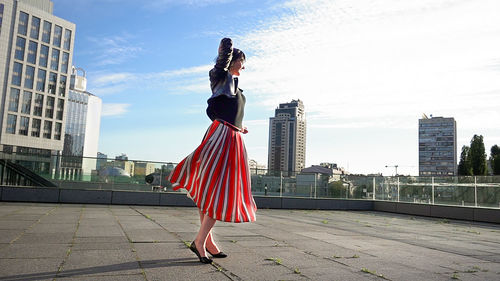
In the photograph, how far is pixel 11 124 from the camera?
57.9 metres

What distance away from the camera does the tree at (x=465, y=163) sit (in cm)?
7512

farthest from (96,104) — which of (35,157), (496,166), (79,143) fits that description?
(35,157)

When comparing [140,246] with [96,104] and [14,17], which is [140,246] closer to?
[14,17]

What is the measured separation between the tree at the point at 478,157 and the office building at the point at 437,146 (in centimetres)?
9443

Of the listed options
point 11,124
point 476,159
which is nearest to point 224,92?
point 11,124

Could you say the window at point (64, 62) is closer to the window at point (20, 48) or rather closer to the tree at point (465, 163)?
the window at point (20, 48)

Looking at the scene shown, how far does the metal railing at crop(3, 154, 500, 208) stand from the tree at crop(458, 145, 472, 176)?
68.4m

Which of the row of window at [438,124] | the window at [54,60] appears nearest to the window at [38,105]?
the window at [54,60]

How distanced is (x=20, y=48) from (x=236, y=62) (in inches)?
2586

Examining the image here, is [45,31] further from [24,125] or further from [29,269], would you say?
[29,269]

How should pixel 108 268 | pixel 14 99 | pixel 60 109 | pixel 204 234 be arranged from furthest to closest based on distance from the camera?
pixel 60 109
pixel 14 99
pixel 204 234
pixel 108 268

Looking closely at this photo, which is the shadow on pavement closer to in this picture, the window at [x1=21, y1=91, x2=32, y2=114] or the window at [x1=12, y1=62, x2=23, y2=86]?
the window at [x1=21, y1=91, x2=32, y2=114]

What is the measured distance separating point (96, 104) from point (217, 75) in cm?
17310

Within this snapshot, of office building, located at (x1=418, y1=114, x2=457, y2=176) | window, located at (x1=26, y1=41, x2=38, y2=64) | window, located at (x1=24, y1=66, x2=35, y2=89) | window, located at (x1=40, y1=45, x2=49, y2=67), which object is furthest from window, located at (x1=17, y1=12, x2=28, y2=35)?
office building, located at (x1=418, y1=114, x2=457, y2=176)
